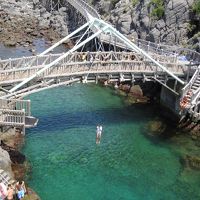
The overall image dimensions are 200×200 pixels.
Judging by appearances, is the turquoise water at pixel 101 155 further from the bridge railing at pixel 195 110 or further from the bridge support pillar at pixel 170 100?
the bridge railing at pixel 195 110

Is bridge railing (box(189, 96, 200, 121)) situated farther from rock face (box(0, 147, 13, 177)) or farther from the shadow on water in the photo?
rock face (box(0, 147, 13, 177))

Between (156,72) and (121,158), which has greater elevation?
(156,72)

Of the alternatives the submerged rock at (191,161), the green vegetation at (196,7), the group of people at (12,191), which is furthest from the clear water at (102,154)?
the green vegetation at (196,7)

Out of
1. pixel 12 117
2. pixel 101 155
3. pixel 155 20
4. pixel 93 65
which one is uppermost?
pixel 155 20

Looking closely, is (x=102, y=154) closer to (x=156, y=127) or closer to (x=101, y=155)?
(x=101, y=155)

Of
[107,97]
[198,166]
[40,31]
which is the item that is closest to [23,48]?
[40,31]

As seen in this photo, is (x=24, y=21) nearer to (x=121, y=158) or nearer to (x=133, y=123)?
(x=133, y=123)

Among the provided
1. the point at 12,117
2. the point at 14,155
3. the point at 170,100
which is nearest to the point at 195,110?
the point at 170,100
